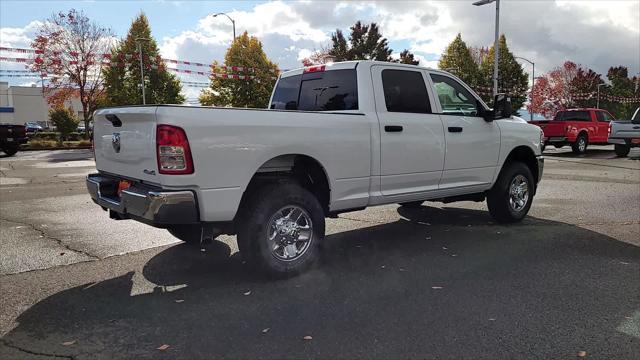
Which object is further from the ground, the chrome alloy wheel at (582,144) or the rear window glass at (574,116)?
the rear window glass at (574,116)

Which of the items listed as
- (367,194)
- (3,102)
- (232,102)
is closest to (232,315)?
(367,194)

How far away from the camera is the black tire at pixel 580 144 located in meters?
21.2

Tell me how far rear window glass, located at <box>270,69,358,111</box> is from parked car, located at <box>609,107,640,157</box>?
17690 mm

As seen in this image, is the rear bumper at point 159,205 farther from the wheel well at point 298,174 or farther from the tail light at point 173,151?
the wheel well at point 298,174

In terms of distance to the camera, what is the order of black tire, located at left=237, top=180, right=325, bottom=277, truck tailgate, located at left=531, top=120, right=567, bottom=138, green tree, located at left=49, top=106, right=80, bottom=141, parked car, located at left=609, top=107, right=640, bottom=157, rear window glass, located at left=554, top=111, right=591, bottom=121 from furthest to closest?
green tree, located at left=49, top=106, right=80, bottom=141, rear window glass, located at left=554, top=111, right=591, bottom=121, truck tailgate, located at left=531, top=120, right=567, bottom=138, parked car, located at left=609, top=107, right=640, bottom=157, black tire, located at left=237, top=180, right=325, bottom=277

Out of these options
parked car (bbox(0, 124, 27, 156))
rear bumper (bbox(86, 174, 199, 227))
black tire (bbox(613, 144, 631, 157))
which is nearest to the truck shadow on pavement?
rear bumper (bbox(86, 174, 199, 227))

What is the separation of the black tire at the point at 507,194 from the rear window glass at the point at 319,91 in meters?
2.62

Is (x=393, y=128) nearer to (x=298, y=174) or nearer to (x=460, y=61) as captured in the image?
(x=298, y=174)

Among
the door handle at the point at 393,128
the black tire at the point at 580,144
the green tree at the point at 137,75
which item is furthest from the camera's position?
the green tree at the point at 137,75

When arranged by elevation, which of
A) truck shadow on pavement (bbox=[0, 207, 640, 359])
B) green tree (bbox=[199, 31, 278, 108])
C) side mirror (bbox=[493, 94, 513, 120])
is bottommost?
truck shadow on pavement (bbox=[0, 207, 640, 359])

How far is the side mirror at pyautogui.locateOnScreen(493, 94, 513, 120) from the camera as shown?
6059mm

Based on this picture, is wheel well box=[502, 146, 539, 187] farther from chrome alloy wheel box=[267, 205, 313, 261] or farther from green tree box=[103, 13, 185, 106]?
green tree box=[103, 13, 185, 106]

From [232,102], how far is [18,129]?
20139 millimetres

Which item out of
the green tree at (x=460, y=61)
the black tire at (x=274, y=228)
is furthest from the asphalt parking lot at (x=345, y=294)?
the green tree at (x=460, y=61)
